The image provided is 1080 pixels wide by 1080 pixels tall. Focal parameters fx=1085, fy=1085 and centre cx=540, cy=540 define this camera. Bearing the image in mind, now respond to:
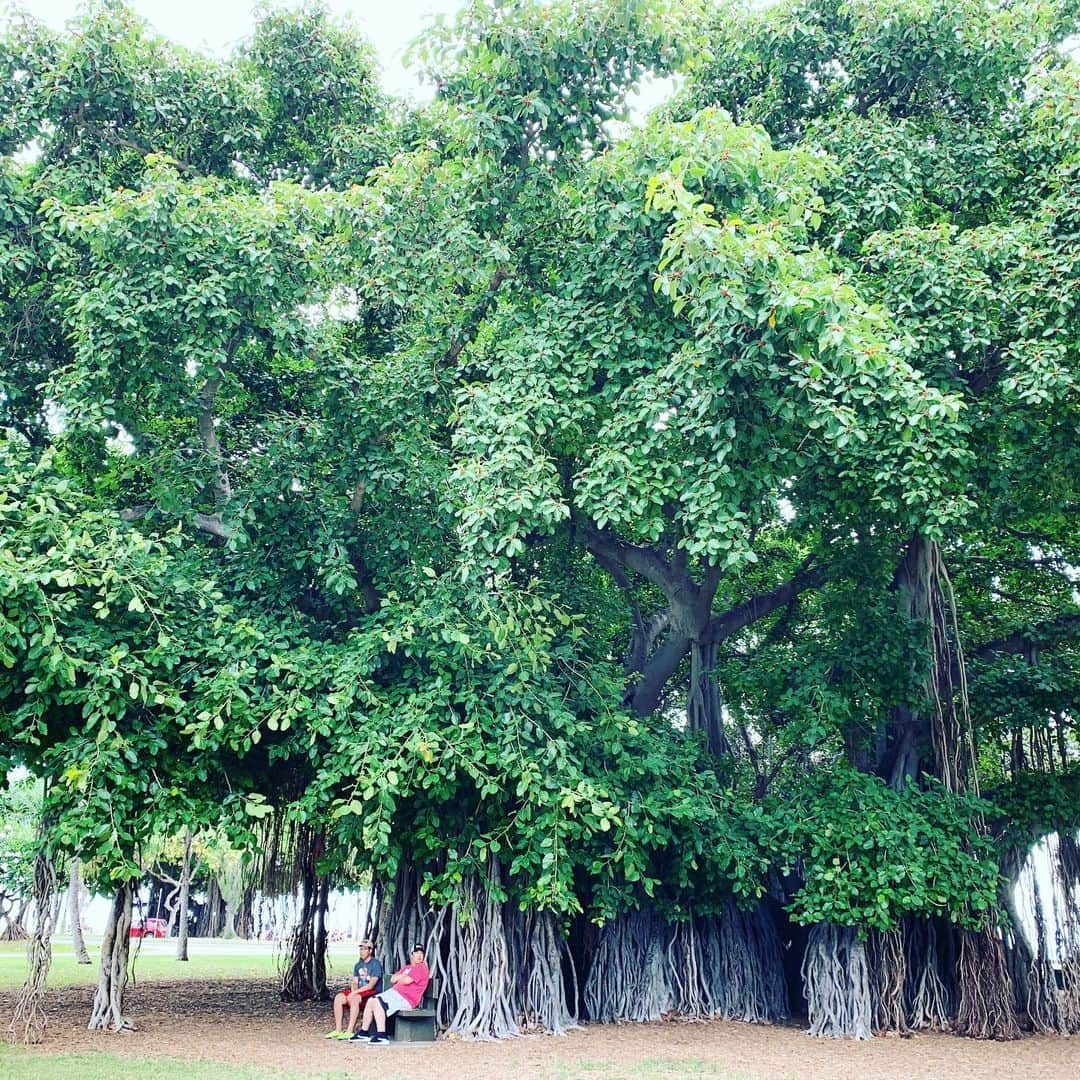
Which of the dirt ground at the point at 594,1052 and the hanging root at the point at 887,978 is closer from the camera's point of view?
the dirt ground at the point at 594,1052

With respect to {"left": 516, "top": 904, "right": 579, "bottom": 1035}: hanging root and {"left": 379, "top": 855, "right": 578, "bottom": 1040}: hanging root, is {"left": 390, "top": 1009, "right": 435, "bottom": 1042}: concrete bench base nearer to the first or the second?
{"left": 379, "top": 855, "right": 578, "bottom": 1040}: hanging root

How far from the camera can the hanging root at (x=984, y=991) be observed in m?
8.85

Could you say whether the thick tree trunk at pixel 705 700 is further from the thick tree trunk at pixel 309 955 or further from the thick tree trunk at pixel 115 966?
the thick tree trunk at pixel 115 966

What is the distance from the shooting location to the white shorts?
327 inches

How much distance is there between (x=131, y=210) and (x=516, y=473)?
338cm

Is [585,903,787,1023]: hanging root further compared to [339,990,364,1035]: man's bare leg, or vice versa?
[585,903,787,1023]: hanging root

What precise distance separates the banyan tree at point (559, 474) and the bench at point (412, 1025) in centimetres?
33

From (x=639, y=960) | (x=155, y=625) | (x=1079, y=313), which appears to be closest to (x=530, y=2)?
(x=1079, y=313)

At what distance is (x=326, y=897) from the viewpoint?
→ 11172 mm

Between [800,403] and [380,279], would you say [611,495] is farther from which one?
[380,279]

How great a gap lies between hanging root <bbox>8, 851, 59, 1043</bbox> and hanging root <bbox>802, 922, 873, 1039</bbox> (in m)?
6.05

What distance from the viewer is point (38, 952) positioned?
25.7 feet

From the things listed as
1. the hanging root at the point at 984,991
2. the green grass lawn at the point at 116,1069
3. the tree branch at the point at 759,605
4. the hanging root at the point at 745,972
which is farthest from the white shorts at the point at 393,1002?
the hanging root at the point at 984,991

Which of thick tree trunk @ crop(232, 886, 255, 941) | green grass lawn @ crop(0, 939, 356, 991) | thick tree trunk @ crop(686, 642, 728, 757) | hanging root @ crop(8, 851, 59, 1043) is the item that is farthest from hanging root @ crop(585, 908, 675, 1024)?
thick tree trunk @ crop(232, 886, 255, 941)
